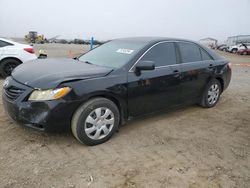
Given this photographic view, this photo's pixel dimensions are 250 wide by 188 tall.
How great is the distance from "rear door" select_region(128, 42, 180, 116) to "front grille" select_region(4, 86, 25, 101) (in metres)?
1.51

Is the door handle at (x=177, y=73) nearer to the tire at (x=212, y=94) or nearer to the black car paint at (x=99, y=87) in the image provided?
the black car paint at (x=99, y=87)

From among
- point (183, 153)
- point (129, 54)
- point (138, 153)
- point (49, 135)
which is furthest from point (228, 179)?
point (49, 135)

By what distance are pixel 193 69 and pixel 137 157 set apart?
2.21 metres

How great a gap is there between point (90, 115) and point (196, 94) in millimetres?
2464

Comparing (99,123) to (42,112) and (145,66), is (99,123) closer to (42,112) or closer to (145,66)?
(42,112)

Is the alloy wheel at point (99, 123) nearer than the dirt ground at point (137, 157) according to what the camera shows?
No

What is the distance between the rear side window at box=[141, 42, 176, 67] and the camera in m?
4.05

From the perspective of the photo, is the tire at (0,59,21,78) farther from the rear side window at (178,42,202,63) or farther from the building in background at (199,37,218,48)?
the building in background at (199,37,218,48)

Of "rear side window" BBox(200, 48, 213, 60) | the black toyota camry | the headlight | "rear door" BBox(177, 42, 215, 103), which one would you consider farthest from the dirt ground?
"rear side window" BBox(200, 48, 213, 60)

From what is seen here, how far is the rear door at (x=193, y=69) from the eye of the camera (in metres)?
4.55

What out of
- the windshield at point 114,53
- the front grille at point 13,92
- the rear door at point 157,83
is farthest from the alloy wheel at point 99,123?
the front grille at point 13,92

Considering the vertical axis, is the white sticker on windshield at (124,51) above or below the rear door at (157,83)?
above

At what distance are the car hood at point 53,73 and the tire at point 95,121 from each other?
394 millimetres

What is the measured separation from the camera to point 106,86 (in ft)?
11.2
